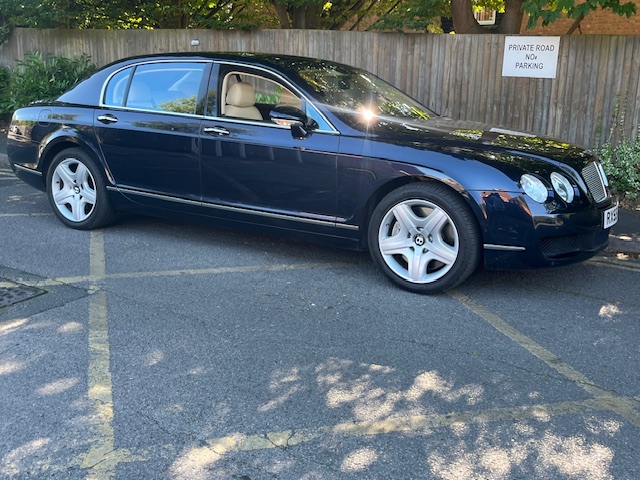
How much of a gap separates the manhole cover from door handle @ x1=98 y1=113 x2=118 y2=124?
1772 mm

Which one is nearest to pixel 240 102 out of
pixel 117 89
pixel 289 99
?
pixel 289 99

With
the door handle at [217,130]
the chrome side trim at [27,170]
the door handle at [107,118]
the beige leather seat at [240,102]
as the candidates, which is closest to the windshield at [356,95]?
the beige leather seat at [240,102]

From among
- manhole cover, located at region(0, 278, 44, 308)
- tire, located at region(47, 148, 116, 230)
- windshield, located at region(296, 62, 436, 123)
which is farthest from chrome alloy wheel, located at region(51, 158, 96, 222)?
windshield, located at region(296, 62, 436, 123)

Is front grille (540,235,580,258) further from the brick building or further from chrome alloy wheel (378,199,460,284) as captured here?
the brick building

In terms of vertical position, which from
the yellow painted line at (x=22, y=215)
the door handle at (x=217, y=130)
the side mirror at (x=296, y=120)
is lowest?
the yellow painted line at (x=22, y=215)

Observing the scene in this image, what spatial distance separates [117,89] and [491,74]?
492 centimetres

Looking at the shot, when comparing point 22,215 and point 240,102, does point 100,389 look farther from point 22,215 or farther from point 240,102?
point 22,215

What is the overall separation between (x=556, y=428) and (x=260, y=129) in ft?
10.5

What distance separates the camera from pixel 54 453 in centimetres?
297

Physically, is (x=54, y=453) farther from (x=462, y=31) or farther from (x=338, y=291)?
(x=462, y=31)

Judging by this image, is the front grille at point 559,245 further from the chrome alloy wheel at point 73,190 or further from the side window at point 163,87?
the chrome alloy wheel at point 73,190

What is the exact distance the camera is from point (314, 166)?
16.9 ft

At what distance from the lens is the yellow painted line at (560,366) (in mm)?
3412

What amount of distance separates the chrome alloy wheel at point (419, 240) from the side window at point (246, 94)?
4.38 feet
